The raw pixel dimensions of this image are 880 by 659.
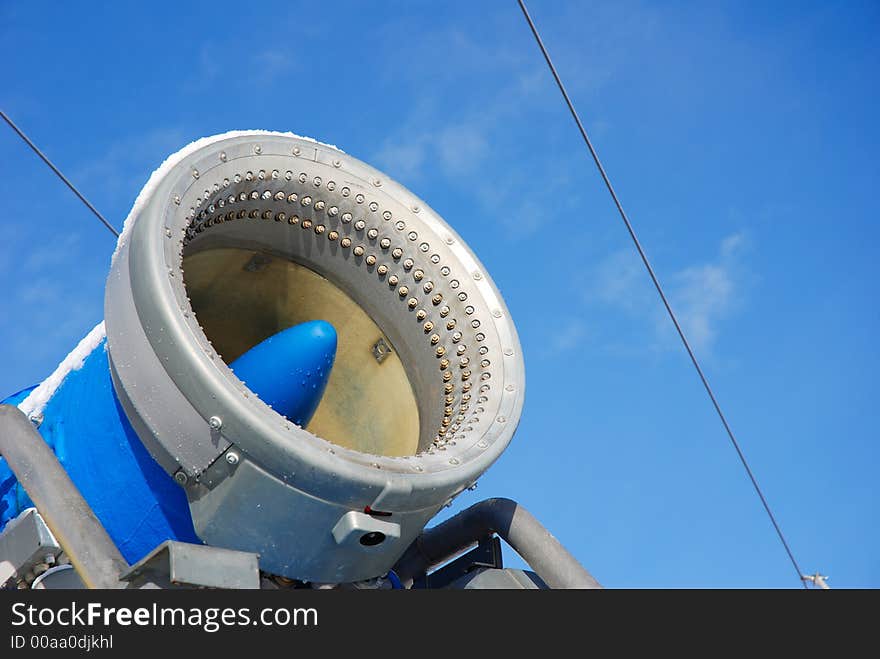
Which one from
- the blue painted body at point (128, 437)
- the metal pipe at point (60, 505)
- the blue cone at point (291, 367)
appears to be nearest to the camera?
the metal pipe at point (60, 505)

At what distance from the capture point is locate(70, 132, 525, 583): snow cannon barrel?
127 inches

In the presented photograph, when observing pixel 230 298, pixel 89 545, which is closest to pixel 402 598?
pixel 89 545

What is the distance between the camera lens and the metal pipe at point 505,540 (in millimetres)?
4180

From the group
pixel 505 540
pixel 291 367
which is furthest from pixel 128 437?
pixel 505 540

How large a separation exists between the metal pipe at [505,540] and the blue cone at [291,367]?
36.7 inches

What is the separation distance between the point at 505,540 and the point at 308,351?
3.72 feet

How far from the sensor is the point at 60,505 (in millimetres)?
3256

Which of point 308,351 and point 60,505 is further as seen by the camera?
point 308,351

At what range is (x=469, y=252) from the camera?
4.45 metres

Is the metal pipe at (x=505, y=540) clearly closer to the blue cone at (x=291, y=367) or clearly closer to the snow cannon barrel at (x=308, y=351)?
the snow cannon barrel at (x=308, y=351)

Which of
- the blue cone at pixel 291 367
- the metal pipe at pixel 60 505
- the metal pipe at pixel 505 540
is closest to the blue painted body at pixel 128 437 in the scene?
the blue cone at pixel 291 367

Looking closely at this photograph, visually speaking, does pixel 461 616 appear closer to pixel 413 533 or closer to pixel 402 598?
pixel 402 598

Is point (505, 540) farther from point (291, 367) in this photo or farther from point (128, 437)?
point (128, 437)

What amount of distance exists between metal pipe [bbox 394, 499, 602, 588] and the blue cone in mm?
933
